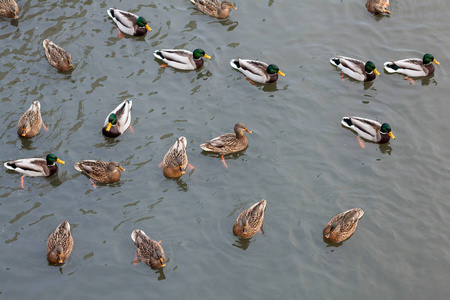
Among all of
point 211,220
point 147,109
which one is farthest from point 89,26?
point 211,220

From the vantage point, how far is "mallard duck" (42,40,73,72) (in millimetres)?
13922

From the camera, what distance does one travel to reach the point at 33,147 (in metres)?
12.7

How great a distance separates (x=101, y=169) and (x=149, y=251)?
216 centimetres

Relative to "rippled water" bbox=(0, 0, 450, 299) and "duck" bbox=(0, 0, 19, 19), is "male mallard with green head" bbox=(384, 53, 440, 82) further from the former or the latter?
"duck" bbox=(0, 0, 19, 19)

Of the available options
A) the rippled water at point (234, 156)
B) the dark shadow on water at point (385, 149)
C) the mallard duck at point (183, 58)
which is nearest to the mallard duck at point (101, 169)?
the rippled water at point (234, 156)

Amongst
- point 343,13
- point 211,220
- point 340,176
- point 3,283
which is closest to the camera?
point 3,283

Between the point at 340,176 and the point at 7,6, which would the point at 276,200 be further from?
the point at 7,6

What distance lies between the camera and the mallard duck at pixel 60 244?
10563mm

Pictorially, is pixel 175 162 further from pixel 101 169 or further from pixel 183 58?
pixel 183 58

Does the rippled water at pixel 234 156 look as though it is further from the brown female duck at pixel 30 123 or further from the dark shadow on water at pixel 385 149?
the brown female duck at pixel 30 123

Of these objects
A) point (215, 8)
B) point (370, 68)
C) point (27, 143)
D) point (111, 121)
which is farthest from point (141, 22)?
point (370, 68)

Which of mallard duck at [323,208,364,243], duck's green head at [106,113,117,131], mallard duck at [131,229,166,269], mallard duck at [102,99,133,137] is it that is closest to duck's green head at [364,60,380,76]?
mallard duck at [323,208,364,243]

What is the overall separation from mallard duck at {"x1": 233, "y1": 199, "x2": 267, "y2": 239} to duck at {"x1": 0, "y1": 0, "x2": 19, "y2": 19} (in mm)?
7932

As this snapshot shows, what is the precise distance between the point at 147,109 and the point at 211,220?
3.33 meters
